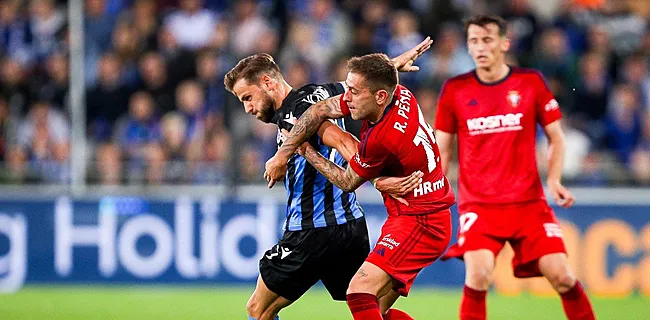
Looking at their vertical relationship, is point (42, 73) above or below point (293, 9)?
below

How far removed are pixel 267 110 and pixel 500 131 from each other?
1.87 metres

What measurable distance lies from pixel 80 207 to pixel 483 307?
6.36m

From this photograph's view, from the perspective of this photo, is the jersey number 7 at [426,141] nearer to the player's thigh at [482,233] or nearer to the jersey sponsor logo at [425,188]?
the jersey sponsor logo at [425,188]

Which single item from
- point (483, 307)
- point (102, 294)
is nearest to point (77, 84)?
point (102, 294)

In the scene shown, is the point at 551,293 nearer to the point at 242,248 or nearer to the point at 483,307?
the point at 242,248

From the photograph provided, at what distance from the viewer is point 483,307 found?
7.18m

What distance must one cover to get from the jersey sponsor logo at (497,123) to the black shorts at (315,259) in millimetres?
1401

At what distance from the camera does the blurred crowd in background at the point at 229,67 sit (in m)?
12.5

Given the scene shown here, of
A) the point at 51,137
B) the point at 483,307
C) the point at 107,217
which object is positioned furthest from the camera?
the point at 51,137

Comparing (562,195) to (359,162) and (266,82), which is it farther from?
(266,82)

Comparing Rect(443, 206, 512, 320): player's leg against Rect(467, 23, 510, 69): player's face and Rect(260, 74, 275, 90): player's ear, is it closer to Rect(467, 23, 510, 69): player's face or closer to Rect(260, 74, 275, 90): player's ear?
Rect(467, 23, 510, 69): player's face

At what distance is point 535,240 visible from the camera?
735 cm

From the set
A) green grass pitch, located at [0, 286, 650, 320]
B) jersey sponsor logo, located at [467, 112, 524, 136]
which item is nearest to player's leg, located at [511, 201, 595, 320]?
jersey sponsor logo, located at [467, 112, 524, 136]

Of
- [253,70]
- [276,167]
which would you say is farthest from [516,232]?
[253,70]
